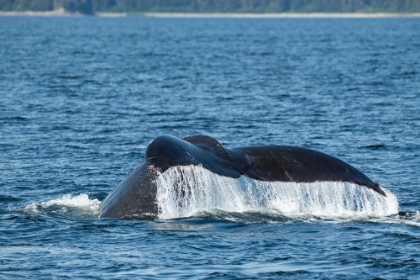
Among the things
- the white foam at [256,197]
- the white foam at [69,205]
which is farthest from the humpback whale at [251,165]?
the white foam at [69,205]

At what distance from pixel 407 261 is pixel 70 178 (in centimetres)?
705

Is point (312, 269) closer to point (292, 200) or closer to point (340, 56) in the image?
point (292, 200)

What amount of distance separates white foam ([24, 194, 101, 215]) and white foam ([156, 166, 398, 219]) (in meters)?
1.83

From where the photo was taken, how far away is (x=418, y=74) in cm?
3956

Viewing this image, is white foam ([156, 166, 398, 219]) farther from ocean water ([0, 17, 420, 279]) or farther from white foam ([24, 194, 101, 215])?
white foam ([24, 194, 101, 215])

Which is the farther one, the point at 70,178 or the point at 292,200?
the point at 70,178

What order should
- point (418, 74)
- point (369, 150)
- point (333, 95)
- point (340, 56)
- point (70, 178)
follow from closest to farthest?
point (70, 178), point (369, 150), point (333, 95), point (418, 74), point (340, 56)

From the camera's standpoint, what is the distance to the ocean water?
1014 centimetres

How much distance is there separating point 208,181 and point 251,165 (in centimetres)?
48

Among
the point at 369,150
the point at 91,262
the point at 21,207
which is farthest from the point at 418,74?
the point at 91,262

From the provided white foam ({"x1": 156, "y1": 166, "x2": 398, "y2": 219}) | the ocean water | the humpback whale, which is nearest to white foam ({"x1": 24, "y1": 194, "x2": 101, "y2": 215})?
the ocean water

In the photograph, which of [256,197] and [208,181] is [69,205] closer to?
[256,197]

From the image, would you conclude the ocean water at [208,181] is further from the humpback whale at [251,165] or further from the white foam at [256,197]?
the humpback whale at [251,165]

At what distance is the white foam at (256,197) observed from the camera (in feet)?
32.2
